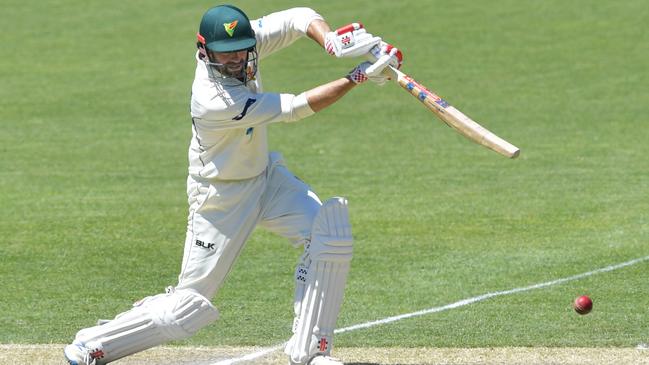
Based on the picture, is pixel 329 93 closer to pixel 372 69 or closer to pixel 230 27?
pixel 372 69

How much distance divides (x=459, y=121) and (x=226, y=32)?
133cm

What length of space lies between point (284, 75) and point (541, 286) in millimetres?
12060

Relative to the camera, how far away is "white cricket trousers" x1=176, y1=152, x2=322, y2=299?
6.55 m

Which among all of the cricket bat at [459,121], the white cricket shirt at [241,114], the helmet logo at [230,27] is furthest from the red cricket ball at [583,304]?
the helmet logo at [230,27]

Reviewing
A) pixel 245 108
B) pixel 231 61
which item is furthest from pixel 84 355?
pixel 231 61

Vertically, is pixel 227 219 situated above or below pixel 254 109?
below

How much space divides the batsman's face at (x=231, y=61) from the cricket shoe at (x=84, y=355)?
66.5 inches

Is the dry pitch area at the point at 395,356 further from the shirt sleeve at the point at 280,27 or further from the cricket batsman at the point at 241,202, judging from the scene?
the shirt sleeve at the point at 280,27

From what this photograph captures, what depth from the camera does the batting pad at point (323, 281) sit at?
633 centimetres

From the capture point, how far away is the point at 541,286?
9117 millimetres

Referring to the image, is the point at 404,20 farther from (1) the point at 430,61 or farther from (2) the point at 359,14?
(1) the point at 430,61

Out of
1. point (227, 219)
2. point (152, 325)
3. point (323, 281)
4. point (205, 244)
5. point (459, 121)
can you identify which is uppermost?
point (459, 121)

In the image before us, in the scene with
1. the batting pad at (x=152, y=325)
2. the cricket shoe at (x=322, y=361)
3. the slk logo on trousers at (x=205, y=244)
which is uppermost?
the slk logo on trousers at (x=205, y=244)

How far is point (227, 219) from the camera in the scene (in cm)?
658
